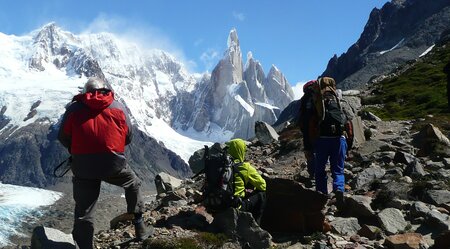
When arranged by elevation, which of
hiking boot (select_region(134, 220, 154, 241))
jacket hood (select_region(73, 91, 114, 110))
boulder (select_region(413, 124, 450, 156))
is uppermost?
boulder (select_region(413, 124, 450, 156))

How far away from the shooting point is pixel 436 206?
10.5 m

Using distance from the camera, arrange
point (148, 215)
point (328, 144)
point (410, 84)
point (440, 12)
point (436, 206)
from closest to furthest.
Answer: point (436, 206)
point (328, 144)
point (148, 215)
point (410, 84)
point (440, 12)

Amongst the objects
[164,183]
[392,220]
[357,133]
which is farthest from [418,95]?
[392,220]

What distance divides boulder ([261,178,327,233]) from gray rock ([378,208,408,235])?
111cm

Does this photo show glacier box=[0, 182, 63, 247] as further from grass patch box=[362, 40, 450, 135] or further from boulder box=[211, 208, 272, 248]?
boulder box=[211, 208, 272, 248]

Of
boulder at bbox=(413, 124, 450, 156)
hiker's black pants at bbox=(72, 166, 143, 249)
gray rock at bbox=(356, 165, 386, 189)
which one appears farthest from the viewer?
boulder at bbox=(413, 124, 450, 156)

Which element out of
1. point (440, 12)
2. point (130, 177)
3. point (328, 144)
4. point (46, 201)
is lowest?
point (130, 177)

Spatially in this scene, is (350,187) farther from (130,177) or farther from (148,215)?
(130,177)

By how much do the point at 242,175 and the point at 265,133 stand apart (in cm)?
1605

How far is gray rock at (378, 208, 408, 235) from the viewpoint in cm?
940

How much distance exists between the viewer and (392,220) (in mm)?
9625

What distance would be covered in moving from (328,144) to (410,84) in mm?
61272

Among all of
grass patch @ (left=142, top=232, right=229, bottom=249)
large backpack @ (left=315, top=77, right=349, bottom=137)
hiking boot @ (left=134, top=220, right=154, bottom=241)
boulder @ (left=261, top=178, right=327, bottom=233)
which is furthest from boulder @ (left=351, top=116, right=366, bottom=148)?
hiking boot @ (left=134, top=220, right=154, bottom=241)

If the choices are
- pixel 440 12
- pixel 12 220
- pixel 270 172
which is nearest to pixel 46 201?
pixel 12 220
